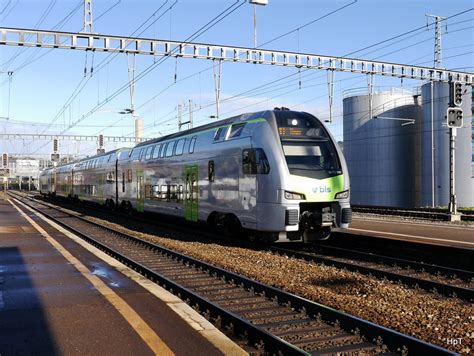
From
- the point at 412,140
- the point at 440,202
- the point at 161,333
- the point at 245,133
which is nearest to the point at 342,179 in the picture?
the point at 245,133

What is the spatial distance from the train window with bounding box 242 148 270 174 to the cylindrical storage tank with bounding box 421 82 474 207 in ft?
103

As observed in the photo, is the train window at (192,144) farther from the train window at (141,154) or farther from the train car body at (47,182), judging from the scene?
the train car body at (47,182)

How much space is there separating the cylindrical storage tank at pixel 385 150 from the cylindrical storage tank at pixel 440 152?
9.95 ft

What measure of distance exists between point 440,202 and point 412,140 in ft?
27.4

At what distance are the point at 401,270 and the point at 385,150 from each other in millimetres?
40138

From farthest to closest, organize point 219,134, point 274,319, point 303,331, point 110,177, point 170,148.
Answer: point 110,177 < point 170,148 < point 219,134 < point 274,319 < point 303,331

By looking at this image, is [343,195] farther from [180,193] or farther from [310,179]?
[180,193]

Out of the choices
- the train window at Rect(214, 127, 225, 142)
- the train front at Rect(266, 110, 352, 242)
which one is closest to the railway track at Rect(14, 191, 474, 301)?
the train front at Rect(266, 110, 352, 242)

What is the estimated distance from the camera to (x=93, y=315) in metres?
5.90

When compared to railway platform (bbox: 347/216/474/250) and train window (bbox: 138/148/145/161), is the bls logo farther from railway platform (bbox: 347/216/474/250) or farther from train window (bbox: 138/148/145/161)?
train window (bbox: 138/148/145/161)

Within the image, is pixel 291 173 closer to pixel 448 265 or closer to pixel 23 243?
pixel 448 265

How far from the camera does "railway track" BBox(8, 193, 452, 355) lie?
16.5 feet

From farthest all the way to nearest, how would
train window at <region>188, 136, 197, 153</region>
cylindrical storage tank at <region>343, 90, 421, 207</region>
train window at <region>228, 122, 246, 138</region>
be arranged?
1. cylindrical storage tank at <region>343, 90, 421, 207</region>
2. train window at <region>188, 136, 197, 153</region>
3. train window at <region>228, 122, 246, 138</region>

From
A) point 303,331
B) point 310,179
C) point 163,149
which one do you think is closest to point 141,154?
point 163,149
